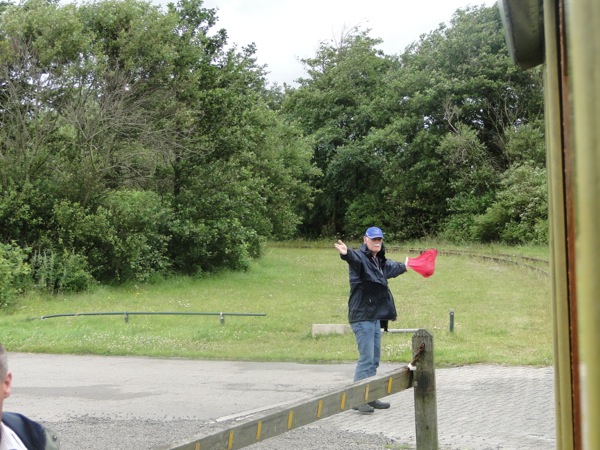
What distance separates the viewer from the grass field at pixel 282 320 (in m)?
13.9

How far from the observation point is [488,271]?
31953 millimetres

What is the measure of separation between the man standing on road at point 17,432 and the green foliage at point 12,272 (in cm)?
1933

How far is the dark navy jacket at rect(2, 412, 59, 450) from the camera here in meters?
2.37

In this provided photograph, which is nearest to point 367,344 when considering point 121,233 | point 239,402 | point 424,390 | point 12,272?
point 239,402

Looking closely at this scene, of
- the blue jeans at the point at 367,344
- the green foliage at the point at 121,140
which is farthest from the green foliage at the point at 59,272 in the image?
the blue jeans at the point at 367,344

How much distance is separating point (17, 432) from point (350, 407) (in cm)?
308

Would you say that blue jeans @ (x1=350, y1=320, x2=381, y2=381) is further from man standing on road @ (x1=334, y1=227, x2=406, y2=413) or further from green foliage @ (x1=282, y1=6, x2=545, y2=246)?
green foliage @ (x1=282, y1=6, x2=545, y2=246)

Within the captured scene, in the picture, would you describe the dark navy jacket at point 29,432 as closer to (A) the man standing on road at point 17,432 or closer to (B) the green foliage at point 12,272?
(A) the man standing on road at point 17,432

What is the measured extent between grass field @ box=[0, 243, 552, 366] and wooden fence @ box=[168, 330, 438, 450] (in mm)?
6267

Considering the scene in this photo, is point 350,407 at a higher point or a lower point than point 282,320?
higher

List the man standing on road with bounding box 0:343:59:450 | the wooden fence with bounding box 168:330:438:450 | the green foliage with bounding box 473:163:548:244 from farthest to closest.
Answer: the green foliage with bounding box 473:163:548:244 → the wooden fence with bounding box 168:330:438:450 → the man standing on road with bounding box 0:343:59:450

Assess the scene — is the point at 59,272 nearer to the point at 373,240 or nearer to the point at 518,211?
the point at 373,240

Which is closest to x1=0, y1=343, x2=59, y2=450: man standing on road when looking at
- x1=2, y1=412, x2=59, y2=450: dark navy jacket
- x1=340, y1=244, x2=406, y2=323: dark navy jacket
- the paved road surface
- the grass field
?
x1=2, y1=412, x2=59, y2=450: dark navy jacket

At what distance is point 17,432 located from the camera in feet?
7.77
